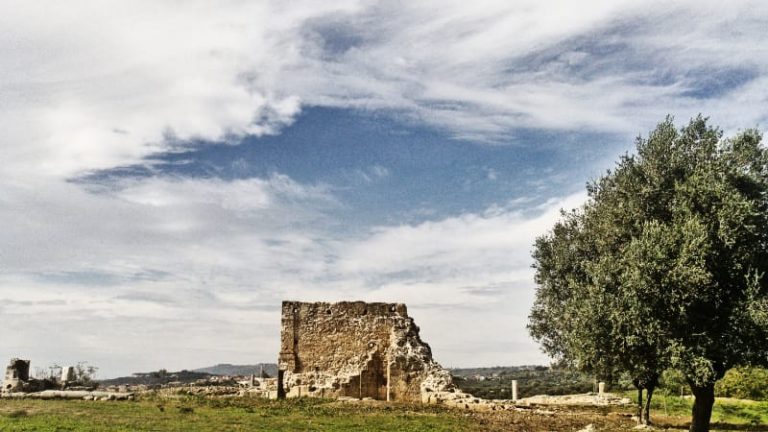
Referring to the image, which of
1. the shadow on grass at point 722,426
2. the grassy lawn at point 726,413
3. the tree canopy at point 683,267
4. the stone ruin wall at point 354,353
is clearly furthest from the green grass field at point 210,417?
the grassy lawn at point 726,413

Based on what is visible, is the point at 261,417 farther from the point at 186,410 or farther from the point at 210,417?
the point at 186,410

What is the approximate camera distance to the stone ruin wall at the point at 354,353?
117 ft

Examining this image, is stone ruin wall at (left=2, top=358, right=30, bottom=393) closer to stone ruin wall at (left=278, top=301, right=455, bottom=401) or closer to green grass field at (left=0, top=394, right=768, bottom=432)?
green grass field at (left=0, top=394, right=768, bottom=432)

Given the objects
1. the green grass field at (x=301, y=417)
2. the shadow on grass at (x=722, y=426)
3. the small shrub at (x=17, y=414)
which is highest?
the small shrub at (x=17, y=414)

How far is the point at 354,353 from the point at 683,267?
22011 millimetres

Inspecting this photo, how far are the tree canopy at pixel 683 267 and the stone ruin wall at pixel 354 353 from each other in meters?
14.7

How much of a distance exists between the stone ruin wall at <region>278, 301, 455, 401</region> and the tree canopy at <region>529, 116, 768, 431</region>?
1467 cm

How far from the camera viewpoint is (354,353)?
37.1 meters

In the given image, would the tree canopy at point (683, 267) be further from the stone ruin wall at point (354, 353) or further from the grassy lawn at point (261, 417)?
the stone ruin wall at point (354, 353)

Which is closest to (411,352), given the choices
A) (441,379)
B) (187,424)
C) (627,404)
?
→ (441,379)

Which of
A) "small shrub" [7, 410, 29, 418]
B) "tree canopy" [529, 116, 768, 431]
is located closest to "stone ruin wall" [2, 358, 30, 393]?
"small shrub" [7, 410, 29, 418]

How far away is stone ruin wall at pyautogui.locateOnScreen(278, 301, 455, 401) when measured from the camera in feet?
117

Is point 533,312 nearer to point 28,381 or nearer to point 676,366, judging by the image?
point 676,366

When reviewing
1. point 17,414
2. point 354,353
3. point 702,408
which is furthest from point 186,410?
point 702,408
